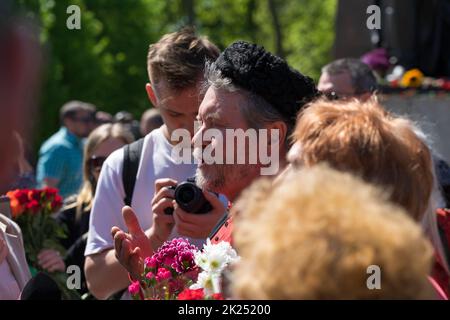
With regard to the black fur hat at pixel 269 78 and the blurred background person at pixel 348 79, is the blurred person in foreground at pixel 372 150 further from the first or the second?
the blurred background person at pixel 348 79

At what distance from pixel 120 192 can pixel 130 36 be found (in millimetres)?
27366

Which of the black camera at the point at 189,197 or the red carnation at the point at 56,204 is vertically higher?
the black camera at the point at 189,197

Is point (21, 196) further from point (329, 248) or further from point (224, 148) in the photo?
point (329, 248)

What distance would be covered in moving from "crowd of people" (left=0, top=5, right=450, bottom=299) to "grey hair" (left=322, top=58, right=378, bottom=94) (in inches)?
0.4

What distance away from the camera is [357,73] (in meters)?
5.53

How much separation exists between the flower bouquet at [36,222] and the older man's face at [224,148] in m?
2.48

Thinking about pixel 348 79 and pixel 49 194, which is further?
pixel 49 194

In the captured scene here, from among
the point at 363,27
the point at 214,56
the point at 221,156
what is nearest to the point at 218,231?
the point at 221,156

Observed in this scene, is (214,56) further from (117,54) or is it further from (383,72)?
(117,54)

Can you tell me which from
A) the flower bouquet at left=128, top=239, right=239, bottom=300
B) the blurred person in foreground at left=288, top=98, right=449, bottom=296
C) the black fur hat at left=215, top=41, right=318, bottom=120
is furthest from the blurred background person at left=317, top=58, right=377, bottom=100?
the blurred person in foreground at left=288, top=98, right=449, bottom=296

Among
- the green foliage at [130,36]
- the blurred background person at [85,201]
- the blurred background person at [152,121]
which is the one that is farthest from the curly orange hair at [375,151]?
the green foliage at [130,36]

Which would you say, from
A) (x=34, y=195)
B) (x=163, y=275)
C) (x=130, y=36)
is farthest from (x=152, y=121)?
(x=130, y=36)

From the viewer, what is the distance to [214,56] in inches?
150

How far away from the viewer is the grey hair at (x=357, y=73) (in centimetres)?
548
